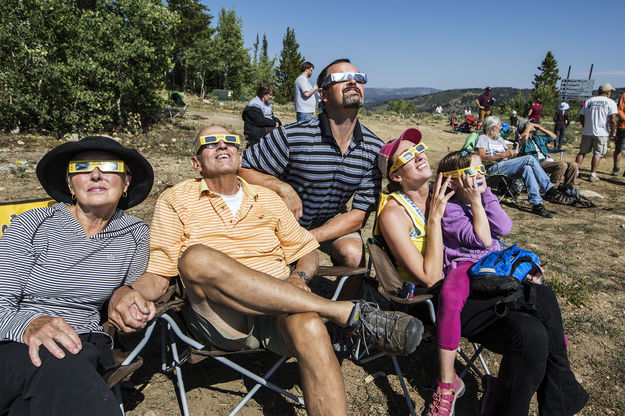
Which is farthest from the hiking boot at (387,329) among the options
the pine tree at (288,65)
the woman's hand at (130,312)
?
the pine tree at (288,65)

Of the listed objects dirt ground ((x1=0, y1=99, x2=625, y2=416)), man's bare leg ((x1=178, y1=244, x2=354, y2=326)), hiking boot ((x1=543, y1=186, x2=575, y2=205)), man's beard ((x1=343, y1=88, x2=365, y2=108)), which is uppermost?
man's beard ((x1=343, y1=88, x2=365, y2=108))

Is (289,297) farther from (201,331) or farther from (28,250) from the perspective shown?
(28,250)

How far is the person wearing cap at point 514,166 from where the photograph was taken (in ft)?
22.4

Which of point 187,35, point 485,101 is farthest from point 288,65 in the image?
point 485,101

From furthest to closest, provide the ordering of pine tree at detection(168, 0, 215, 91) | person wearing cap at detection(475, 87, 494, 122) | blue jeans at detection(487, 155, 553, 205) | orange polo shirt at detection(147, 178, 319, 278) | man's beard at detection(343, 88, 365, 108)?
pine tree at detection(168, 0, 215, 91), person wearing cap at detection(475, 87, 494, 122), blue jeans at detection(487, 155, 553, 205), man's beard at detection(343, 88, 365, 108), orange polo shirt at detection(147, 178, 319, 278)

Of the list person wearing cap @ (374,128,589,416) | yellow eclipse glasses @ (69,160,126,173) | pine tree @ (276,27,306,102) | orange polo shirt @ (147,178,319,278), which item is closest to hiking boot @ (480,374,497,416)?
person wearing cap @ (374,128,589,416)

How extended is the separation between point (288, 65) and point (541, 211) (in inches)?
2340

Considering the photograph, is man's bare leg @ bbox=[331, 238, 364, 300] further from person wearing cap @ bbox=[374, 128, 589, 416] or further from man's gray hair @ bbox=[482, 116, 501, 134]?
man's gray hair @ bbox=[482, 116, 501, 134]

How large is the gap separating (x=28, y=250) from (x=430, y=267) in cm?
232

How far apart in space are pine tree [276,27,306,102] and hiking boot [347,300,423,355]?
5594 cm

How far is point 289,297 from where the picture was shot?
6.76ft

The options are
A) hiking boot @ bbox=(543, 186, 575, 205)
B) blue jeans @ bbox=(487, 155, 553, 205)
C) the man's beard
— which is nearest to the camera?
the man's beard

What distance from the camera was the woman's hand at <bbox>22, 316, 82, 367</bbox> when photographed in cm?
176

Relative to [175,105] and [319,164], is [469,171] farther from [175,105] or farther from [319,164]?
[175,105]
